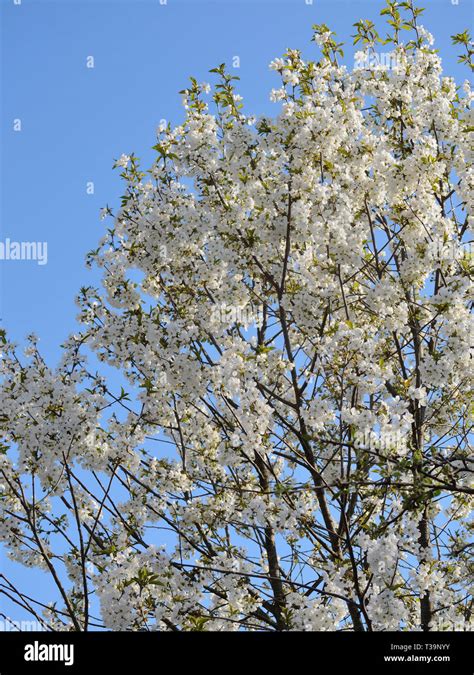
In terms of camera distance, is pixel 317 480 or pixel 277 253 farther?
pixel 277 253

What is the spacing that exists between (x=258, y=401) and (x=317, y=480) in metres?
1.25

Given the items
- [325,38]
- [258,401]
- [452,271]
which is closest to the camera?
[258,401]

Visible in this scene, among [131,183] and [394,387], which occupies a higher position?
[131,183]

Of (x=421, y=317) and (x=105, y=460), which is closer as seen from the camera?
(x=105, y=460)

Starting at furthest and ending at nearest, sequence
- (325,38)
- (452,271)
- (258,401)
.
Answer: (325,38), (452,271), (258,401)

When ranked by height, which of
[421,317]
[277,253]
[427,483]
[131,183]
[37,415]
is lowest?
[427,483]

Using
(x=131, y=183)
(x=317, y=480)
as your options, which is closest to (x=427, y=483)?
(x=317, y=480)

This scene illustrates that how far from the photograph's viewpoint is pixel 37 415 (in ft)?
23.7

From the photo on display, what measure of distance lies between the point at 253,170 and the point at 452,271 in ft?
7.28

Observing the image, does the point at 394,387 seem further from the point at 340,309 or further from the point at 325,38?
the point at 325,38

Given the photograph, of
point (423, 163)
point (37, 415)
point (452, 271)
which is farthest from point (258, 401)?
point (423, 163)
